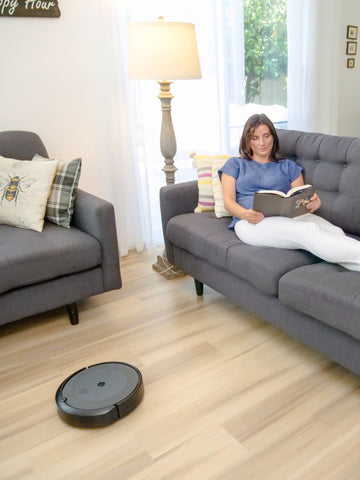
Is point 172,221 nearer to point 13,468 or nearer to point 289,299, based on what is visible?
point 289,299

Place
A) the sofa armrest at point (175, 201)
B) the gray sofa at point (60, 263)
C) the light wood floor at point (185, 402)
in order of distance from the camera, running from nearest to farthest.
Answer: the light wood floor at point (185, 402)
the gray sofa at point (60, 263)
the sofa armrest at point (175, 201)

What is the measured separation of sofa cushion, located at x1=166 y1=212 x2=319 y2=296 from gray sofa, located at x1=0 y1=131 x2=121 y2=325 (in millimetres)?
393

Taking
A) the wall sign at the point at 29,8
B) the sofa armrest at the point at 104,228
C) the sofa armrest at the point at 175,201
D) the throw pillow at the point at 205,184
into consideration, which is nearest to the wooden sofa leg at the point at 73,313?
the sofa armrest at the point at 104,228

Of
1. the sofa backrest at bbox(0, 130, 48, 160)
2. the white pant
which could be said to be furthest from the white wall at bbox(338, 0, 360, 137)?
the sofa backrest at bbox(0, 130, 48, 160)

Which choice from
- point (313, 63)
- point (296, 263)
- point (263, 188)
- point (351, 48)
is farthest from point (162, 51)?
point (351, 48)

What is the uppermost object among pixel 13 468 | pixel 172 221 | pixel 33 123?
pixel 33 123

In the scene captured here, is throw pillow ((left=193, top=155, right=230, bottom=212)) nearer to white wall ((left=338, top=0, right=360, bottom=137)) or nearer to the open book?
the open book

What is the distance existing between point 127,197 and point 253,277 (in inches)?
57.2

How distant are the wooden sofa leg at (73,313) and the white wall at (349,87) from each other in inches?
127

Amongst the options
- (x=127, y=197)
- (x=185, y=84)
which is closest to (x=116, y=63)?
(x=185, y=84)

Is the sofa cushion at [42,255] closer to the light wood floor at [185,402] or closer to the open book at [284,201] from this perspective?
the light wood floor at [185,402]

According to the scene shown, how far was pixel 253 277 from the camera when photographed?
201cm

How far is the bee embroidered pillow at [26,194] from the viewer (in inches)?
93.7

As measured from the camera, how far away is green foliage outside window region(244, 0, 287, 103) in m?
3.60
